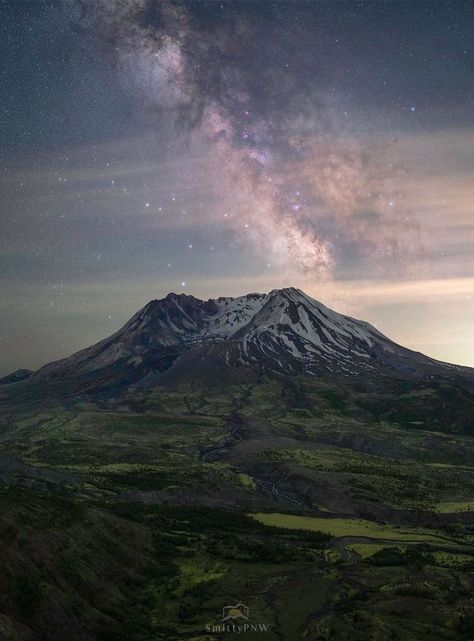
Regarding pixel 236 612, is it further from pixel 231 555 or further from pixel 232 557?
pixel 231 555

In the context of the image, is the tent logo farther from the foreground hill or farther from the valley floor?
the foreground hill

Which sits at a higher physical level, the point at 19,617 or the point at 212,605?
the point at 19,617

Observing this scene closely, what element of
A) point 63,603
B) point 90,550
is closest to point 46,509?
point 90,550

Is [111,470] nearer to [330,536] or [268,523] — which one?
[268,523]

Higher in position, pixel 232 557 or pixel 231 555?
pixel 231 555

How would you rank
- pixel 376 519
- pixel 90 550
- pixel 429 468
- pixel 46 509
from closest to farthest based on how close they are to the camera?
1. pixel 90 550
2. pixel 46 509
3. pixel 376 519
4. pixel 429 468

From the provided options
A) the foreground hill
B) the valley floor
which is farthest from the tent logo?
the foreground hill

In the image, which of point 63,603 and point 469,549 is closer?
point 63,603

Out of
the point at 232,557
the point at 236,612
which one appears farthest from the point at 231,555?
the point at 236,612

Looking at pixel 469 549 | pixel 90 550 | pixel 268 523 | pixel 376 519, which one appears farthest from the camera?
pixel 376 519

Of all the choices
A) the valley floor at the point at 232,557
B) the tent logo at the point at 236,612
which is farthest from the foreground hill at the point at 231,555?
the tent logo at the point at 236,612

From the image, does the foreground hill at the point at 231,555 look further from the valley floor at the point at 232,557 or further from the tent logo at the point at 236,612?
the tent logo at the point at 236,612
